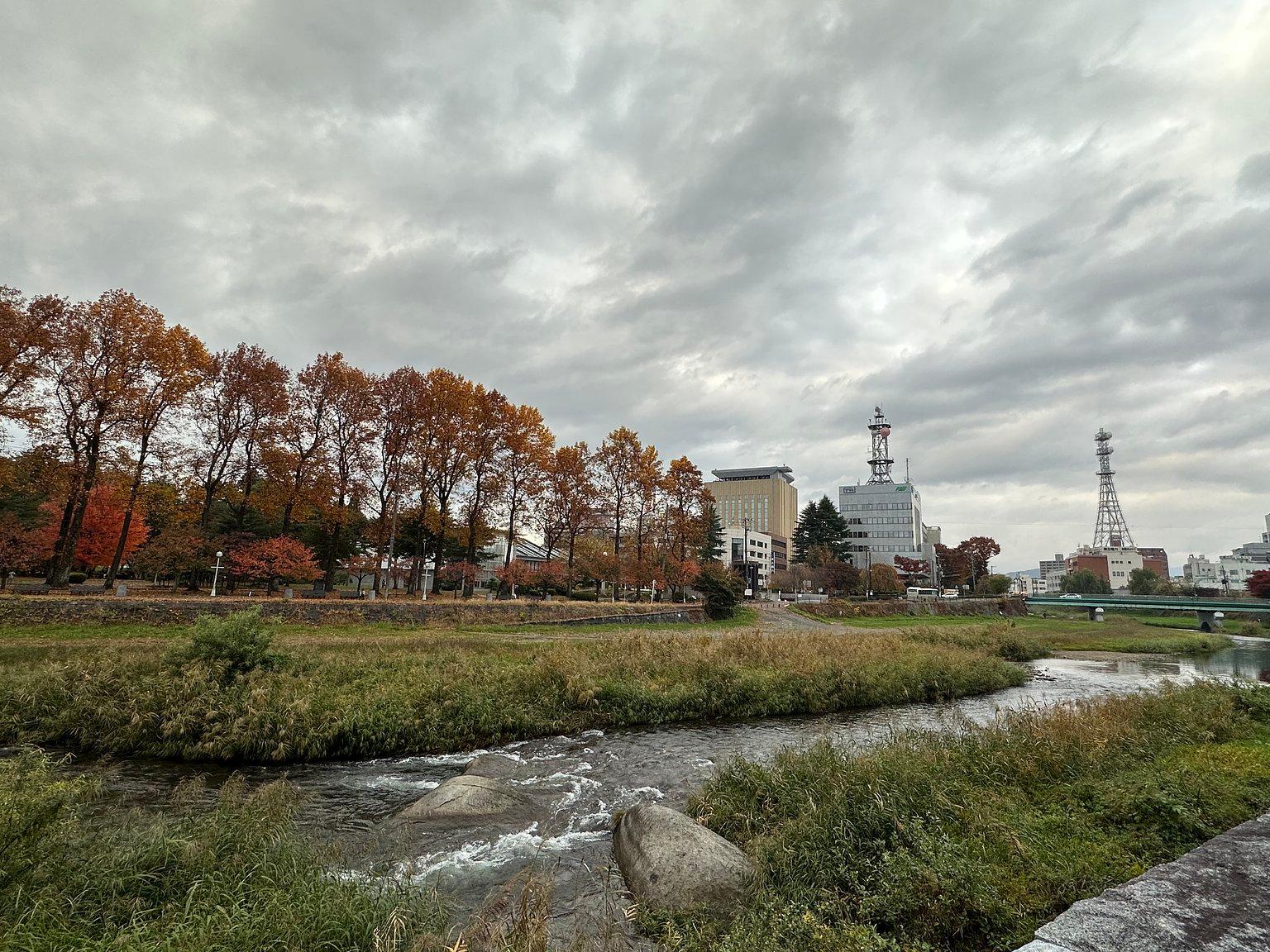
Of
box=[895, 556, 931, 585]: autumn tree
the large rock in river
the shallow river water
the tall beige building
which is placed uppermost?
the tall beige building

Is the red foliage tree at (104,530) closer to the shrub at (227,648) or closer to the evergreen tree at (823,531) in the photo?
the shrub at (227,648)

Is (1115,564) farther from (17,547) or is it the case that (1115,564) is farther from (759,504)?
(17,547)

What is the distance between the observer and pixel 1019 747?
10.1m

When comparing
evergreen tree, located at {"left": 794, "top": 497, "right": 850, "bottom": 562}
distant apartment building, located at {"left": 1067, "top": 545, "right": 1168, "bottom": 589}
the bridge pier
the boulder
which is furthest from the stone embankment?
distant apartment building, located at {"left": 1067, "top": 545, "right": 1168, "bottom": 589}

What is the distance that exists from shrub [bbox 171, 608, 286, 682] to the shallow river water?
112 inches

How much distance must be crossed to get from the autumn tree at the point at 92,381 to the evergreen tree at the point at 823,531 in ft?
298

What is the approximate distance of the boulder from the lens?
9.45 meters

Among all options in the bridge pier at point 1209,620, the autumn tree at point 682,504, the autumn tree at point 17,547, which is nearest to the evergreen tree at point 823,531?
the bridge pier at point 1209,620

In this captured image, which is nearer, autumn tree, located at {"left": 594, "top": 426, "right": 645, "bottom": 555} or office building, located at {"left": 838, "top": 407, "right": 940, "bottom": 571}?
autumn tree, located at {"left": 594, "top": 426, "right": 645, "bottom": 555}

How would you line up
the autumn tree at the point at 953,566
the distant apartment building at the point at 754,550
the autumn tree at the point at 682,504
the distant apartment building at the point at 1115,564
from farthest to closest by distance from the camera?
1. the distant apartment building at the point at 1115,564
2. the distant apartment building at the point at 754,550
3. the autumn tree at the point at 953,566
4. the autumn tree at the point at 682,504

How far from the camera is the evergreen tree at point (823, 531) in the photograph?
337 feet

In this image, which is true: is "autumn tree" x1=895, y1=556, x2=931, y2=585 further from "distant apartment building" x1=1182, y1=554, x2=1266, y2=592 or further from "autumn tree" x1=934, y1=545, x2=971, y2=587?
"distant apartment building" x1=1182, y1=554, x2=1266, y2=592

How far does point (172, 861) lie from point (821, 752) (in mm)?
9099

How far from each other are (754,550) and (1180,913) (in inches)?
5433
